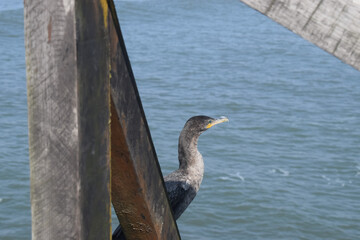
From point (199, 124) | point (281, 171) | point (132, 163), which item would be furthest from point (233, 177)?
point (132, 163)

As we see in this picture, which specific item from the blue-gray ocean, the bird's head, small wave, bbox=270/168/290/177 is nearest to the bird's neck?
the bird's head

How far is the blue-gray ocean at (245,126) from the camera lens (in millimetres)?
8391

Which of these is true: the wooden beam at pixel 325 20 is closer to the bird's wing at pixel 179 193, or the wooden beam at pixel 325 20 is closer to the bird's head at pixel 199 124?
the bird's wing at pixel 179 193

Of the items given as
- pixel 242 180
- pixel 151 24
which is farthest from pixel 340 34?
A: pixel 151 24

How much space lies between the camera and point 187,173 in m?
6.19

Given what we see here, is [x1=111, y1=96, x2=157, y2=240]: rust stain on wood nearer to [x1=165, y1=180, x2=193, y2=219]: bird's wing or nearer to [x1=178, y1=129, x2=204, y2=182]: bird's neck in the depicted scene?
[x1=165, y1=180, x2=193, y2=219]: bird's wing

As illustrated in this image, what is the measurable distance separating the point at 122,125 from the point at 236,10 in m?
20.8

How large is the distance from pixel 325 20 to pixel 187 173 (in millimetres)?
4471

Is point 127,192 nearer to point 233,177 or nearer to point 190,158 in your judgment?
point 190,158

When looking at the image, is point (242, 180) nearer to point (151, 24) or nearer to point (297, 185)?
point (297, 185)

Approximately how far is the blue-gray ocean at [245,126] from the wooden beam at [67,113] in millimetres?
5969

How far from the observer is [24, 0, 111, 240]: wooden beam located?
1.84 metres

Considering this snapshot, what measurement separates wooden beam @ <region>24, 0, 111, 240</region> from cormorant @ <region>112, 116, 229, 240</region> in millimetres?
3799

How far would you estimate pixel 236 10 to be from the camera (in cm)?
2256
